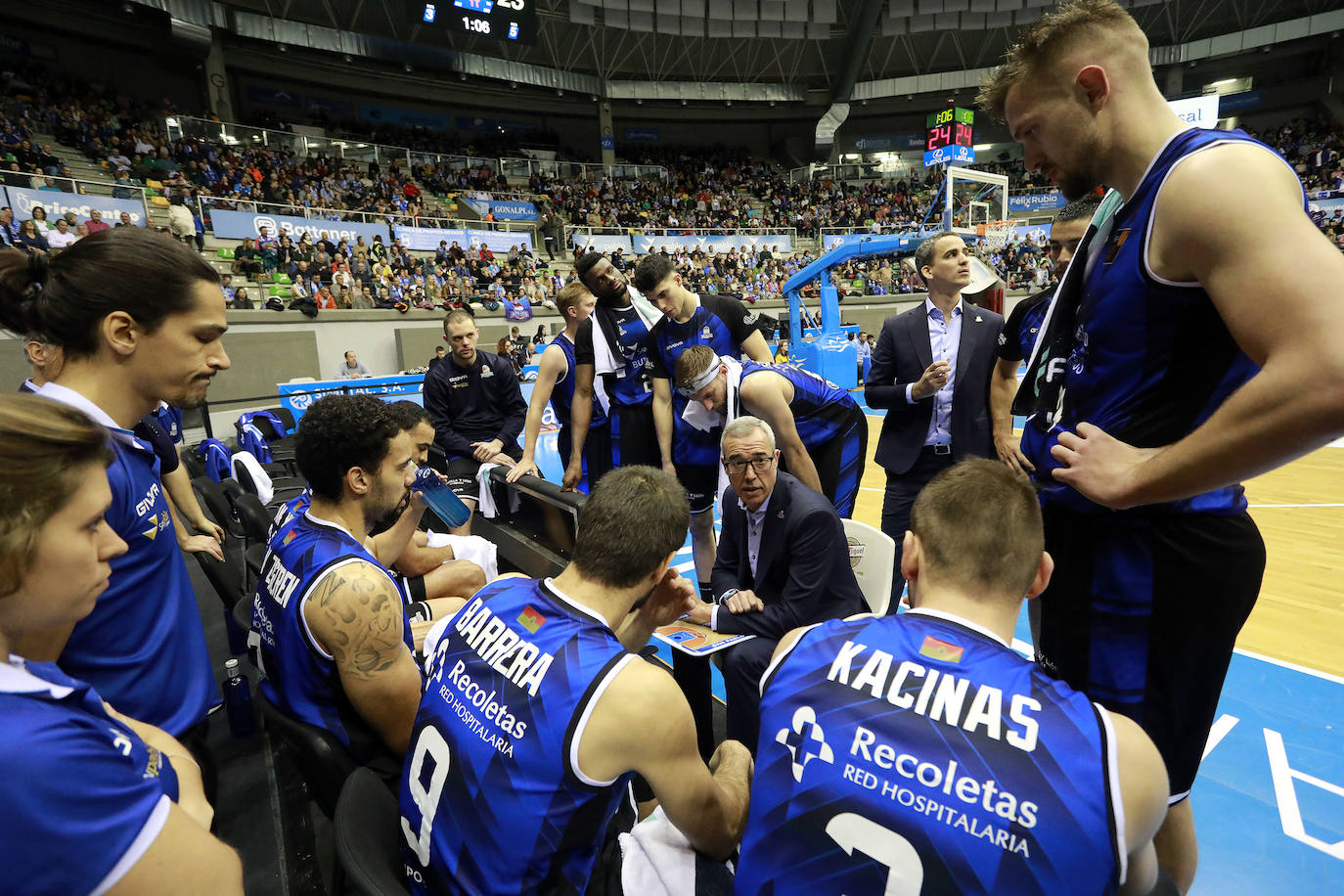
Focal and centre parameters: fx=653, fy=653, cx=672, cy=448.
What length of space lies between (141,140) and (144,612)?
A: 2193 centimetres

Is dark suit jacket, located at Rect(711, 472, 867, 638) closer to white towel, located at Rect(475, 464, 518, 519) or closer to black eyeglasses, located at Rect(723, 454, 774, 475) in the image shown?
black eyeglasses, located at Rect(723, 454, 774, 475)

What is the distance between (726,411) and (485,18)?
21.0m

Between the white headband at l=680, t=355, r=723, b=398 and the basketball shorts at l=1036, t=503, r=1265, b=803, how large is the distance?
6.78 feet

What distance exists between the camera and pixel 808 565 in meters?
2.70

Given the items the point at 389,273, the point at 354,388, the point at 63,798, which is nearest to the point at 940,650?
the point at 63,798

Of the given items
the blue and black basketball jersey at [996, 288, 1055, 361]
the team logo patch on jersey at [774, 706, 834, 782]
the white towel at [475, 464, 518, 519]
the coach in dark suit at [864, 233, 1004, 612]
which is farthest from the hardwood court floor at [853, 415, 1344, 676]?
the team logo patch on jersey at [774, 706, 834, 782]

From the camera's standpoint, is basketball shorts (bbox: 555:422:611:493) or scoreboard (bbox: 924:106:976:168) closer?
basketball shorts (bbox: 555:422:611:493)

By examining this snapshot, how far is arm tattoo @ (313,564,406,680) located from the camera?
5.76 ft

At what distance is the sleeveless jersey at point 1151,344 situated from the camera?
1.12 m

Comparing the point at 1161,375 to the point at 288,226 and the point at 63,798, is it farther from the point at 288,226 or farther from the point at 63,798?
the point at 288,226

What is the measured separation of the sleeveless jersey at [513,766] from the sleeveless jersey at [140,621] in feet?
2.47

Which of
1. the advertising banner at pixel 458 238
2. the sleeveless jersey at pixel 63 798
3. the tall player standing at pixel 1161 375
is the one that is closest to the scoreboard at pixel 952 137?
the advertising banner at pixel 458 238

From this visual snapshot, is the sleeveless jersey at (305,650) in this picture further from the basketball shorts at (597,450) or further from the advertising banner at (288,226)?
the advertising banner at (288,226)

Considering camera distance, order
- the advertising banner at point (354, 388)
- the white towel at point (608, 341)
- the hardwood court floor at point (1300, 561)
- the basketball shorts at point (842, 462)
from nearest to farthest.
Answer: the hardwood court floor at point (1300, 561), the basketball shorts at point (842, 462), the white towel at point (608, 341), the advertising banner at point (354, 388)
